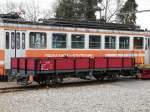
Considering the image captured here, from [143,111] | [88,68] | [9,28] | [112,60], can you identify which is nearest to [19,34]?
[9,28]

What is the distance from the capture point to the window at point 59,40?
2184 cm

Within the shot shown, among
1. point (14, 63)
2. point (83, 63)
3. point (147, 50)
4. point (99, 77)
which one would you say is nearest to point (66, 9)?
point (147, 50)

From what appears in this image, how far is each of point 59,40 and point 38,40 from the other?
1.37 meters

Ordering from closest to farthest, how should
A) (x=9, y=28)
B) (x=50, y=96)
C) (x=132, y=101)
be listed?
(x=132, y=101), (x=50, y=96), (x=9, y=28)

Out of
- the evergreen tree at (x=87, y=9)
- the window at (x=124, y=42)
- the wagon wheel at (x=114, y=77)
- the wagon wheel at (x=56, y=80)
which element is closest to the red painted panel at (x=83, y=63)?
the wagon wheel at (x=56, y=80)

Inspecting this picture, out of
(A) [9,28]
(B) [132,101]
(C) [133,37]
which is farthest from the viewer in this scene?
(C) [133,37]

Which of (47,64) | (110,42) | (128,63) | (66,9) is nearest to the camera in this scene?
(47,64)

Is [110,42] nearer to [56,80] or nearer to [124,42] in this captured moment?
[124,42]

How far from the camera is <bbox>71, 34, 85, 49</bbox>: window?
2250 centimetres

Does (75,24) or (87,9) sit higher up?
(87,9)

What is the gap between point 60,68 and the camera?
19375 millimetres

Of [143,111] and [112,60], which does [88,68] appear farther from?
[143,111]

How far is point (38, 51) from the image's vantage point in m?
21.3

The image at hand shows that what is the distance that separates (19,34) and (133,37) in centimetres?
838
